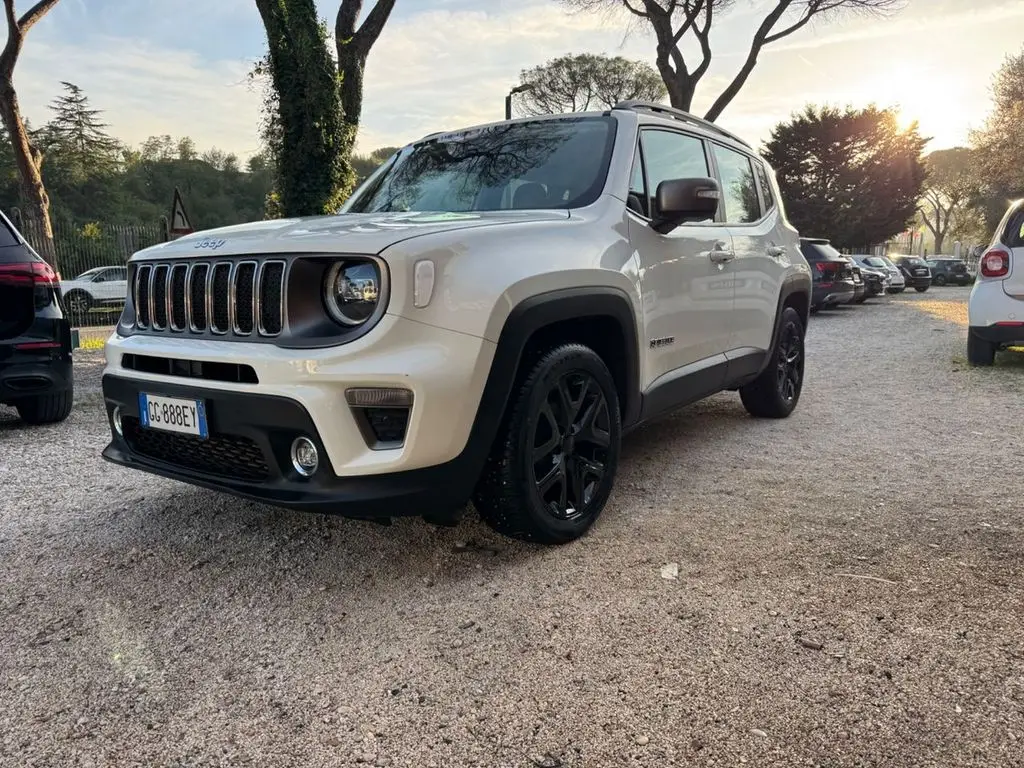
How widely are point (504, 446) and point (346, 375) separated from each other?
2.09 feet

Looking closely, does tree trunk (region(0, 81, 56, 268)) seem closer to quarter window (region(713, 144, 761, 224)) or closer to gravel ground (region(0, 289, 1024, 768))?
gravel ground (region(0, 289, 1024, 768))

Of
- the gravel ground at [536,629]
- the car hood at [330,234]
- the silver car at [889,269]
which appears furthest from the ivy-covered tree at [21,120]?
the silver car at [889,269]

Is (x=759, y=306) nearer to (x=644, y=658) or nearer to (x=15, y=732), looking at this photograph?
(x=644, y=658)

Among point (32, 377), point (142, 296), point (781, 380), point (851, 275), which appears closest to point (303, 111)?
point (32, 377)

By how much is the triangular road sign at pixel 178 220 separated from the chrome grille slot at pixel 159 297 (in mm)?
6744

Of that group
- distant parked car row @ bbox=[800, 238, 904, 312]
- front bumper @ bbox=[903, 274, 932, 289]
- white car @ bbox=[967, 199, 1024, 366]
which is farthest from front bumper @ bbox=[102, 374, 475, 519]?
front bumper @ bbox=[903, 274, 932, 289]

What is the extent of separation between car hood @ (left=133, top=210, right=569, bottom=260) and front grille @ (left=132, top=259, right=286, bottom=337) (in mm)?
48

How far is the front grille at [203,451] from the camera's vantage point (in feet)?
8.32

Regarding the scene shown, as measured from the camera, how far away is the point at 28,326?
4902 mm

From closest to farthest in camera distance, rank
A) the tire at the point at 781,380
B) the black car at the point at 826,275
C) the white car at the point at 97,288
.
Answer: the tire at the point at 781,380
the black car at the point at 826,275
the white car at the point at 97,288

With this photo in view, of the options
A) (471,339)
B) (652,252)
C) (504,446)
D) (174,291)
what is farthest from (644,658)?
(174,291)

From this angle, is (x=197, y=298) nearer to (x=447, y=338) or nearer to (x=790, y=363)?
(x=447, y=338)

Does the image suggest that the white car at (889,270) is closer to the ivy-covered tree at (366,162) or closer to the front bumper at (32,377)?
the ivy-covered tree at (366,162)

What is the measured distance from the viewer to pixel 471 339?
2.42 m
